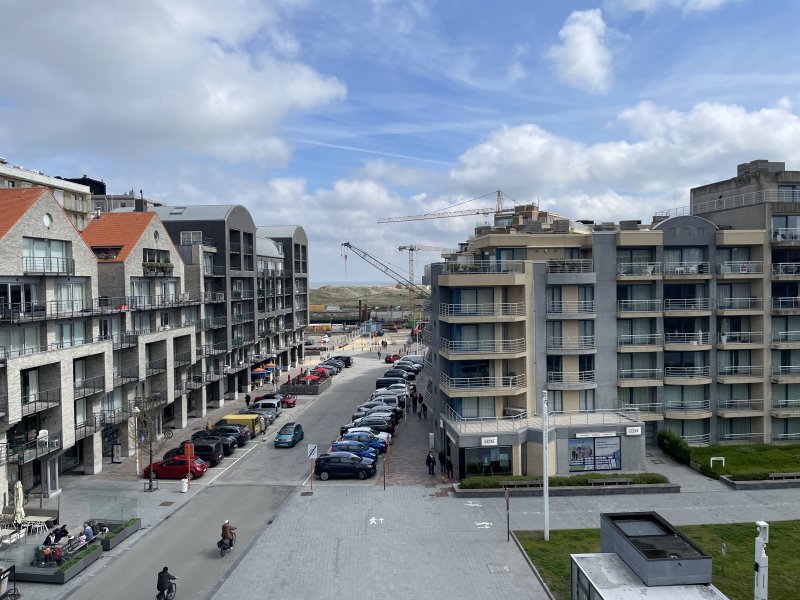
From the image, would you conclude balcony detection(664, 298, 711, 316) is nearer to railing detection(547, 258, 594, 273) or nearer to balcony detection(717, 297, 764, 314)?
balcony detection(717, 297, 764, 314)

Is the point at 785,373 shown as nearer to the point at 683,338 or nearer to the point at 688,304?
the point at 683,338

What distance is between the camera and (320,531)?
31281mm

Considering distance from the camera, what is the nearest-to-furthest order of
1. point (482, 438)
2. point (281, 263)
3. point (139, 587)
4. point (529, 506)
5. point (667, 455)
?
point (139, 587)
point (529, 506)
point (482, 438)
point (667, 455)
point (281, 263)

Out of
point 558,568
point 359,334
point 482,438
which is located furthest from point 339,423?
point 359,334

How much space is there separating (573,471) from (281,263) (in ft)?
174

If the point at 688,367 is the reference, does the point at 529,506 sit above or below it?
below

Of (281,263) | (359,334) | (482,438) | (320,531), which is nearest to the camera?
(320,531)

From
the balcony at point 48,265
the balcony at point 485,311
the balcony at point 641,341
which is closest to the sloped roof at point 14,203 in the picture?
the balcony at point 48,265

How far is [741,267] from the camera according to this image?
44906 millimetres

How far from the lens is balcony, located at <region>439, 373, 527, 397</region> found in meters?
41.3

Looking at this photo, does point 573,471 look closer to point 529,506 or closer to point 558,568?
point 529,506

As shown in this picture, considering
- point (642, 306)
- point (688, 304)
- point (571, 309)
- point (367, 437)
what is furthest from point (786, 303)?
point (367, 437)

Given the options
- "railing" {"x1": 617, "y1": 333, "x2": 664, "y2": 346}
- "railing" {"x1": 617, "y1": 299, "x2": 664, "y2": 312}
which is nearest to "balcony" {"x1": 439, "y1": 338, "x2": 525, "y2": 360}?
"railing" {"x1": 617, "y1": 333, "x2": 664, "y2": 346}

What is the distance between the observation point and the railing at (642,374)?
44.2 m
